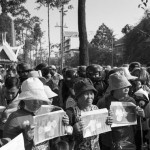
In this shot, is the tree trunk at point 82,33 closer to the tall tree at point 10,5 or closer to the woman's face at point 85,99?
the woman's face at point 85,99

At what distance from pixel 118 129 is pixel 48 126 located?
0.96 meters

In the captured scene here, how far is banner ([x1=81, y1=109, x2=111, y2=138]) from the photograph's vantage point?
10.3 ft

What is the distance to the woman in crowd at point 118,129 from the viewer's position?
351 cm

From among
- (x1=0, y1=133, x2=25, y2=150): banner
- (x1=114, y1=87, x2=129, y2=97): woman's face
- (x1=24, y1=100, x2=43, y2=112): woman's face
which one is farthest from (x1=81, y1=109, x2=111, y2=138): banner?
(x1=0, y1=133, x2=25, y2=150): banner

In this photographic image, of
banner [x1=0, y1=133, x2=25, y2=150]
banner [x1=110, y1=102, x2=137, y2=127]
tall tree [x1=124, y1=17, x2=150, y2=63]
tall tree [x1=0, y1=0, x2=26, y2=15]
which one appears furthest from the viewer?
tall tree [x1=124, y1=17, x2=150, y2=63]

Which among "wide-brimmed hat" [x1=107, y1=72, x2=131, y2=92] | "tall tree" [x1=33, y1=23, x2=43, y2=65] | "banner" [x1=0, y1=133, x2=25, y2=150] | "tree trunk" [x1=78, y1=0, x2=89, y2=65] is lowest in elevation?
"banner" [x1=0, y1=133, x2=25, y2=150]

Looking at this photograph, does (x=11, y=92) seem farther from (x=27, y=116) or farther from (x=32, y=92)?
(x=27, y=116)

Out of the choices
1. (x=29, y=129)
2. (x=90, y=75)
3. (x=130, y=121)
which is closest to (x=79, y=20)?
(x=90, y=75)

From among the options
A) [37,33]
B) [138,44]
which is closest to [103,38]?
[37,33]

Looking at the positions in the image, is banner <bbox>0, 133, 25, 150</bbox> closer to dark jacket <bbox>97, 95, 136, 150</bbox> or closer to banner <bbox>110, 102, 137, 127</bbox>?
banner <bbox>110, 102, 137, 127</bbox>

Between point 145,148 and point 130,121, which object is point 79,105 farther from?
point 145,148

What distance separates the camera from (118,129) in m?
3.51

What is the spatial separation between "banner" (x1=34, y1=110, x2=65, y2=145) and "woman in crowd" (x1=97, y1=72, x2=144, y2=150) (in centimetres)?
77

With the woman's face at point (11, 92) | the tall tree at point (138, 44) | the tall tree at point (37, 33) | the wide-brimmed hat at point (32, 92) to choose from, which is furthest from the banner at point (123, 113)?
the tall tree at point (37, 33)
